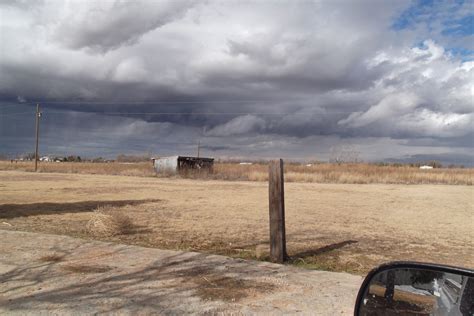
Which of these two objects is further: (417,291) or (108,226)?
(108,226)

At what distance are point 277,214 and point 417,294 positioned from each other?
18.1ft

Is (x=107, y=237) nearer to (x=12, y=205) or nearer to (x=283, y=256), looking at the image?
(x=283, y=256)

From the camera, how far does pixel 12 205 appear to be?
1608 cm

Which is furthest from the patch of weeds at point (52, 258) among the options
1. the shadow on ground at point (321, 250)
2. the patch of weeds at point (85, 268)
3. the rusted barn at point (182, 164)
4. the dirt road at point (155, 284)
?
the rusted barn at point (182, 164)

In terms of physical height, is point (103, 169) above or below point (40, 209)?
above

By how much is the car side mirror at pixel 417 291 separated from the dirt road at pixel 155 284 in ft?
8.94

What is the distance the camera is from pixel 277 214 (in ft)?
25.6

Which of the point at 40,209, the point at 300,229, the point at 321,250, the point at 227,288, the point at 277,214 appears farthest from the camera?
the point at 40,209

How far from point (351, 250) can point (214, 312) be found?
5059 mm

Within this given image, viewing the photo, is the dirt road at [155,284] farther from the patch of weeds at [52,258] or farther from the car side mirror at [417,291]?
the car side mirror at [417,291]

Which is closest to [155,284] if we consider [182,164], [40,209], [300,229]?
[300,229]

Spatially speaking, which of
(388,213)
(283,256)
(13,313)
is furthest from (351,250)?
(388,213)

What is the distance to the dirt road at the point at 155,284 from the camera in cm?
504

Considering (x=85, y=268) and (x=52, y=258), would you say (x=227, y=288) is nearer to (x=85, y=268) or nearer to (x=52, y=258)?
(x=85, y=268)
